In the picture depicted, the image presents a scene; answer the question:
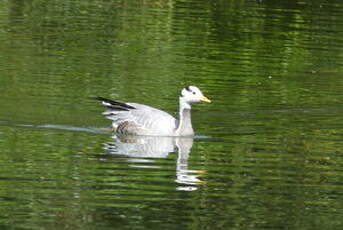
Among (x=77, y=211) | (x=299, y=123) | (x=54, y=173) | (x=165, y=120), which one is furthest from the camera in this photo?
(x=299, y=123)

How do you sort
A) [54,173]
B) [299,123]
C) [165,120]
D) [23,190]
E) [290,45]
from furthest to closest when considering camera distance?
[290,45] → [299,123] → [165,120] → [54,173] → [23,190]

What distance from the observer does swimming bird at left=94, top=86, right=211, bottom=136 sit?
18391mm

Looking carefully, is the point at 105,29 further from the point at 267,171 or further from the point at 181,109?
the point at 267,171

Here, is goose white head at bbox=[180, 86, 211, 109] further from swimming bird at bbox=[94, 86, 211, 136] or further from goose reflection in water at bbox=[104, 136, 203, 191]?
goose reflection in water at bbox=[104, 136, 203, 191]

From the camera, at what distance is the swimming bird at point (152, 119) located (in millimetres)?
18391

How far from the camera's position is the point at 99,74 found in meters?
24.2

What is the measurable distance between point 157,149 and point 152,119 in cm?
115

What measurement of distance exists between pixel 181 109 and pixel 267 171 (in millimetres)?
3598

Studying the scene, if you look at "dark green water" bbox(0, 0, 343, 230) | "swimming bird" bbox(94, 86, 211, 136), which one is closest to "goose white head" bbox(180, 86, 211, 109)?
"swimming bird" bbox(94, 86, 211, 136)

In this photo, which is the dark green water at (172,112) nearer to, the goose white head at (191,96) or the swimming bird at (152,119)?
the swimming bird at (152,119)

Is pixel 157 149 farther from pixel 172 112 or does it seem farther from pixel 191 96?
pixel 172 112

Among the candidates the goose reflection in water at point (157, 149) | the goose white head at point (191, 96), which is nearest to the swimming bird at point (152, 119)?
the goose white head at point (191, 96)

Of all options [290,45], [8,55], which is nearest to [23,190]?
[8,55]

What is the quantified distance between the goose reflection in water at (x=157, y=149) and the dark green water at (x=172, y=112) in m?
0.03
